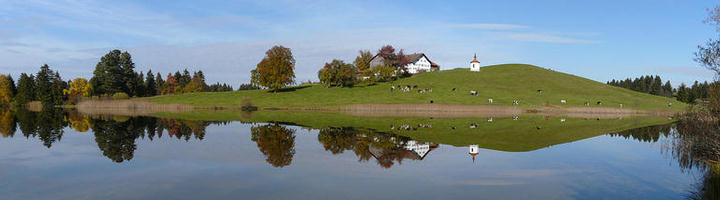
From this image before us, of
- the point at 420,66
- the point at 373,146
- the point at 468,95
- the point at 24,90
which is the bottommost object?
the point at 373,146

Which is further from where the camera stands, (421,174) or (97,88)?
(97,88)

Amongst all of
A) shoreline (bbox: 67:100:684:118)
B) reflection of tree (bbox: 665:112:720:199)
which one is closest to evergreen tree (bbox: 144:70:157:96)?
shoreline (bbox: 67:100:684:118)

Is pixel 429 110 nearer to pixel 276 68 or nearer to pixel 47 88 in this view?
pixel 276 68

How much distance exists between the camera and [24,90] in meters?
119

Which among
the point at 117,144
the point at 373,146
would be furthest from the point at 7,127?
the point at 373,146

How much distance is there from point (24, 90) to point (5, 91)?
1062 cm

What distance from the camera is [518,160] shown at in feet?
72.4

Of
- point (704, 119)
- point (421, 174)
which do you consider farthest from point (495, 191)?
point (704, 119)

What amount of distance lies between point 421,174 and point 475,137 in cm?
1722

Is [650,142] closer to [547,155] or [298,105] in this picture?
[547,155]

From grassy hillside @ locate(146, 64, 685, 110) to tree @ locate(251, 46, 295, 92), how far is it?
11.8ft

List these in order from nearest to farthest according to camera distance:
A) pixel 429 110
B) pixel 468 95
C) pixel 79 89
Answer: pixel 429 110
pixel 468 95
pixel 79 89

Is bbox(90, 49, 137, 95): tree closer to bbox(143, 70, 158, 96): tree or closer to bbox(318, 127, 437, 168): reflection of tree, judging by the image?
bbox(143, 70, 158, 96): tree

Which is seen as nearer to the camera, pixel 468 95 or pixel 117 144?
pixel 117 144
